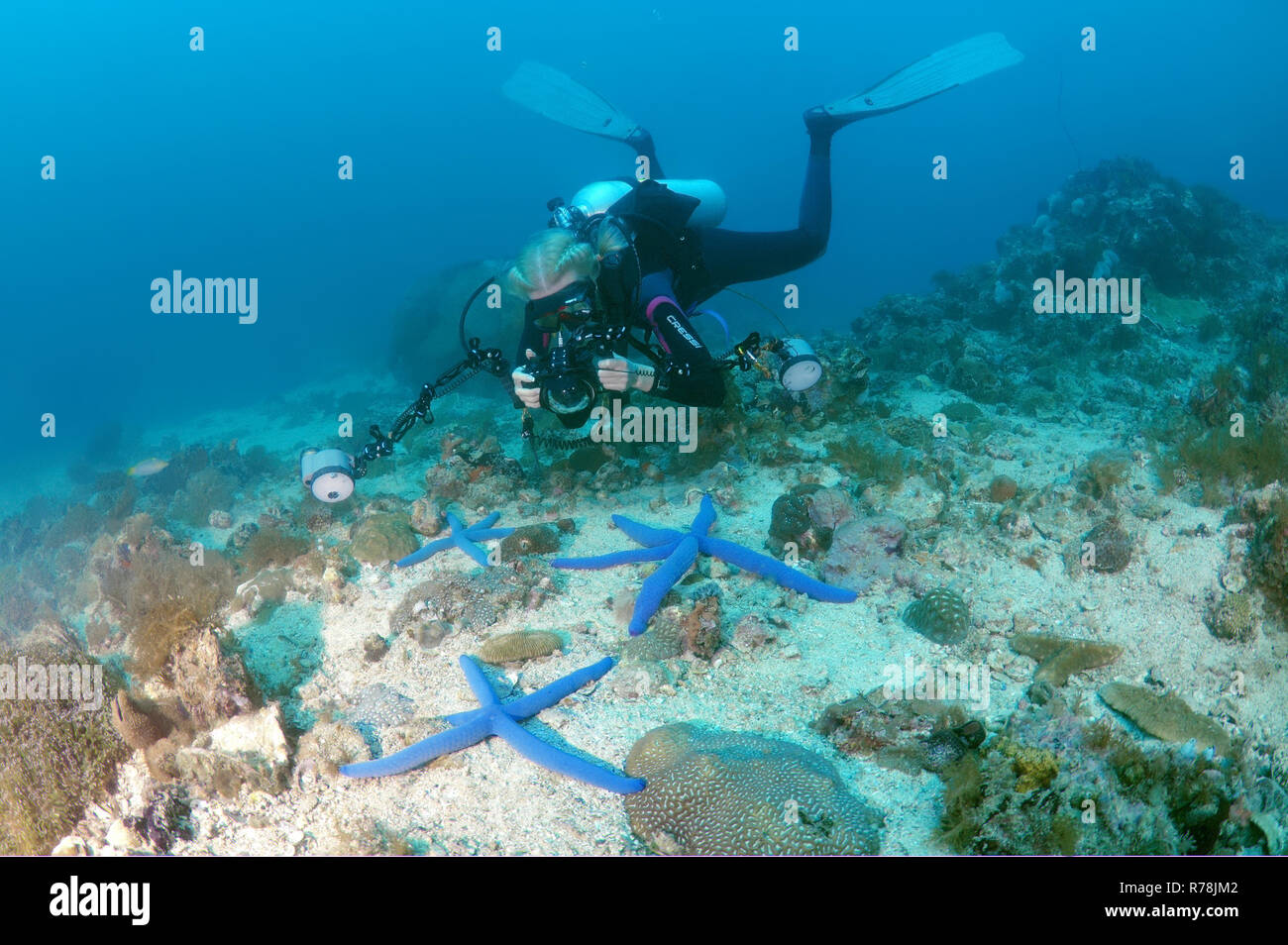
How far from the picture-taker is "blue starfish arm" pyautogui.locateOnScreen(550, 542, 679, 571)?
5227 millimetres

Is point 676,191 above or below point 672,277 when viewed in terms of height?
above

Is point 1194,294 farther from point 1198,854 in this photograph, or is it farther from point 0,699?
point 0,699

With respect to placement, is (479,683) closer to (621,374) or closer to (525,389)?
(525,389)

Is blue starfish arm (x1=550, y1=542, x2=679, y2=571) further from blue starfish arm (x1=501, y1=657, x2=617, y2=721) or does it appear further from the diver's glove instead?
the diver's glove

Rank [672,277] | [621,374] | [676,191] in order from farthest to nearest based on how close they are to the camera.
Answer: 1. [676,191]
2. [672,277]
3. [621,374]

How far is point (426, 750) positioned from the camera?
3602 mm

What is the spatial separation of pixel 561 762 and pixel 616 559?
2.14 m

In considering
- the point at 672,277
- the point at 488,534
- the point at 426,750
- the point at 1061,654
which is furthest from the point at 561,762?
the point at 672,277

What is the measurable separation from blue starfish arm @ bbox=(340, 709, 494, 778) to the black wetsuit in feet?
10.0

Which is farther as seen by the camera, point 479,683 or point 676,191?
point 676,191

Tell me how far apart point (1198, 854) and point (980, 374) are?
26.8ft

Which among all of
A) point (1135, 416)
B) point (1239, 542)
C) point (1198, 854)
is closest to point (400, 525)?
point (1198, 854)

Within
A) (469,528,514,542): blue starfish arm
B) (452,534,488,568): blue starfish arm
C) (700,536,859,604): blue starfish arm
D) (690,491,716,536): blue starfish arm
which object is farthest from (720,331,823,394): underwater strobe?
(452,534,488,568): blue starfish arm

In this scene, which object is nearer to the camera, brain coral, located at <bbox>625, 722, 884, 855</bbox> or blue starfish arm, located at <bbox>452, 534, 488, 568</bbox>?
brain coral, located at <bbox>625, 722, 884, 855</bbox>
